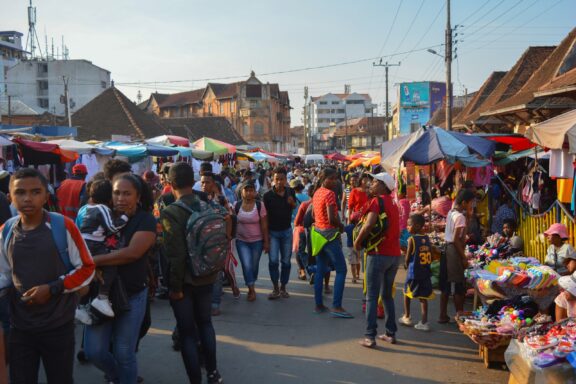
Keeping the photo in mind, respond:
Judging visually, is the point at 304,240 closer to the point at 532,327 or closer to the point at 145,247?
the point at 532,327

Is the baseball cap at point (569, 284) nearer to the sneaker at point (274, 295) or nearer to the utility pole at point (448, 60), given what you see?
the sneaker at point (274, 295)

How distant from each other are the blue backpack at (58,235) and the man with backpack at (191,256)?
0.99 meters

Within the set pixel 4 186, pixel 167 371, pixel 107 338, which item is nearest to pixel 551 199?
pixel 167 371

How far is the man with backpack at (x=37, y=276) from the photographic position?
3.06m

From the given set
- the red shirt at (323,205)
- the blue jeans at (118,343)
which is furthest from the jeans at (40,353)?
the red shirt at (323,205)

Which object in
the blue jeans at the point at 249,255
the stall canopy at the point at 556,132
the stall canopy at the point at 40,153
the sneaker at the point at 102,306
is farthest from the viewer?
the stall canopy at the point at 40,153

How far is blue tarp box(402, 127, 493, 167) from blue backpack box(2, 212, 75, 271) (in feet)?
19.7

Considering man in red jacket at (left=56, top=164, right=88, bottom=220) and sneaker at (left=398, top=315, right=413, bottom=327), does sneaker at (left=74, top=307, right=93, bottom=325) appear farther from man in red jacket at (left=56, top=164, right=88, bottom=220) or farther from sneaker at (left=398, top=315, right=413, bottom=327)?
sneaker at (left=398, top=315, right=413, bottom=327)

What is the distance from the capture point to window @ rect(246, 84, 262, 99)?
230 ft

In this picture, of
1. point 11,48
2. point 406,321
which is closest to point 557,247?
point 406,321

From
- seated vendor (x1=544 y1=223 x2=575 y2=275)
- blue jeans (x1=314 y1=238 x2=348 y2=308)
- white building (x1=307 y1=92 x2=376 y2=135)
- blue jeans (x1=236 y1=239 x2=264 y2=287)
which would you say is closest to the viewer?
seated vendor (x1=544 y1=223 x2=575 y2=275)

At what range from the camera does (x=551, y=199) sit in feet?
29.5

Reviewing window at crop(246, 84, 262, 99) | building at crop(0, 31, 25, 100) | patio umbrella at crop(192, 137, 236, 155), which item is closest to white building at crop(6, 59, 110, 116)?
building at crop(0, 31, 25, 100)

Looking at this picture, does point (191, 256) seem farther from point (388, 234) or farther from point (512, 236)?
point (512, 236)
